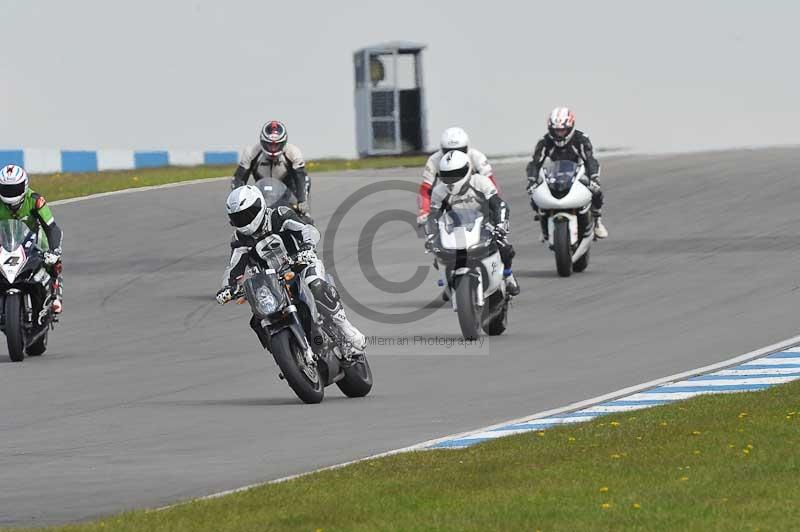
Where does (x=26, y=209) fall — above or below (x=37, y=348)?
above

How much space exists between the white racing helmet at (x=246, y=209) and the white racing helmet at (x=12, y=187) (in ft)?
15.7

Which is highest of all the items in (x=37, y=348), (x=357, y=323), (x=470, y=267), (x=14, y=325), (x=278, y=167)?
(x=278, y=167)

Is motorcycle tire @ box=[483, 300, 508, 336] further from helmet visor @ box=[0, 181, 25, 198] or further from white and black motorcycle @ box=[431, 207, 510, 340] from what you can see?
helmet visor @ box=[0, 181, 25, 198]

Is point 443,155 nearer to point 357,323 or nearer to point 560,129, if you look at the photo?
point 357,323

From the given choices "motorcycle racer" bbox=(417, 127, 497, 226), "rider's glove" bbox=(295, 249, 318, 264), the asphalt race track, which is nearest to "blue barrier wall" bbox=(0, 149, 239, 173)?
the asphalt race track

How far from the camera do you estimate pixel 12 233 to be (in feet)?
52.6

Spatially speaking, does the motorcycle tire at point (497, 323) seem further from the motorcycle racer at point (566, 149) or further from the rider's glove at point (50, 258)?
the motorcycle racer at point (566, 149)

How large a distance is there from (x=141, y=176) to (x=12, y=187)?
1820cm

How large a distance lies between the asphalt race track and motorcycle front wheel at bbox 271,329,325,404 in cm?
17

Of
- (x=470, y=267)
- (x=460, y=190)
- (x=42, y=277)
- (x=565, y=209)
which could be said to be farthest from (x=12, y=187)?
(x=565, y=209)

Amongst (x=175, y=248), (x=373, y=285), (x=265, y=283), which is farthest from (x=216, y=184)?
(x=265, y=283)

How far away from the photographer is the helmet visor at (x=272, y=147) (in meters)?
19.9

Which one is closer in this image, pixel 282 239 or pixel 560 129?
pixel 282 239

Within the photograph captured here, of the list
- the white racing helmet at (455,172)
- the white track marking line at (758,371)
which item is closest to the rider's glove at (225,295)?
the white track marking line at (758,371)
